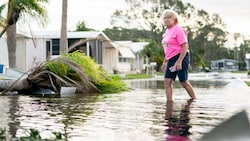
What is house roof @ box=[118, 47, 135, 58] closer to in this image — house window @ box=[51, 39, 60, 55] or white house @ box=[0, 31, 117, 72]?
white house @ box=[0, 31, 117, 72]

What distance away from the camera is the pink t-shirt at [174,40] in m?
9.38

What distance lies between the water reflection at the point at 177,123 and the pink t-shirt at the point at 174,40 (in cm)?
159

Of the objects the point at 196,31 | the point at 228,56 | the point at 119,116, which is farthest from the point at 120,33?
the point at 119,116

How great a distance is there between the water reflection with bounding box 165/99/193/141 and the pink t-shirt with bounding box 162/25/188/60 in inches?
62.4

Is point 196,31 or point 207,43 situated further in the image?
point 207,43

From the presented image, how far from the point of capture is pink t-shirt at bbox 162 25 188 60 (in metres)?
9.38

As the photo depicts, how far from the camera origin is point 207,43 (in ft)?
311

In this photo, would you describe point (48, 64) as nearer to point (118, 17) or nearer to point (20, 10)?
point (20, 10)

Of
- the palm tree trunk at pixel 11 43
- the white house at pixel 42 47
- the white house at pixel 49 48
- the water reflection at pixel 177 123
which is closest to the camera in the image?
the water reflection at pixel 177 123

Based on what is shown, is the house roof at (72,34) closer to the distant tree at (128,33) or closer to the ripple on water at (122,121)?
the ripple on water at (122,121)

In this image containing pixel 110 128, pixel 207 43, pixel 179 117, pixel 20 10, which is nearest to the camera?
pixel 110 128

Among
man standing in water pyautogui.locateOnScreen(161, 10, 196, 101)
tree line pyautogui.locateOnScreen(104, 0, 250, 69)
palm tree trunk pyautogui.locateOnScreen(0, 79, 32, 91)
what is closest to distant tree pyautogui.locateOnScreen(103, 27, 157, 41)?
tree line pyautogui.locateOnScreen(104, 0, 250, 69)

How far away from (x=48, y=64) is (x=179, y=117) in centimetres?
732

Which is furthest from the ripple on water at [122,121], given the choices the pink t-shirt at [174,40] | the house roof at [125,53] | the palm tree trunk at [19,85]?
the house roof at [125,53]
